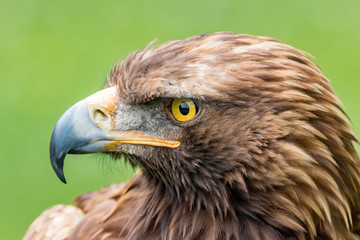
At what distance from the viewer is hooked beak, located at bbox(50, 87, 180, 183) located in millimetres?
2926

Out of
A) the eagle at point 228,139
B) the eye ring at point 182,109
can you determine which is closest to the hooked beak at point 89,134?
the eagle at point 228,139

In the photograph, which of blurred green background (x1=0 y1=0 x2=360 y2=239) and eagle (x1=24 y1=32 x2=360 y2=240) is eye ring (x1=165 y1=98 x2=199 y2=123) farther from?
blurred green background (x1=0 y1=0 x2=360 y2=239)

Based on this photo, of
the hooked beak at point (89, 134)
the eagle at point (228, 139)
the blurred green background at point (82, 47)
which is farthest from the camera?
the blurred green background at point (82, 47)

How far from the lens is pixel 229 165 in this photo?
283 centimetres

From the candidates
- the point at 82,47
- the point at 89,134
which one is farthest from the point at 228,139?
the point at 82,47

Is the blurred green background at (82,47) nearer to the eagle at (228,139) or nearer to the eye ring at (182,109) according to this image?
the eagle at (228,139)


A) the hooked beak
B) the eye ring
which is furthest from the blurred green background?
the eye ring

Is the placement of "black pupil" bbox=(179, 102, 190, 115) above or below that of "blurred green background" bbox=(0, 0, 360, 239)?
above

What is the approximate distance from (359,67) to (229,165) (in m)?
4.56

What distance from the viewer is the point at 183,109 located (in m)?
2.85

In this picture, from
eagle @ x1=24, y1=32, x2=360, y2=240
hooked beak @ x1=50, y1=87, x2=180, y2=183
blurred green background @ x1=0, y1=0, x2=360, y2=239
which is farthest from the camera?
blurred green background @ x1=0, y1=0, x2=360, y2=239

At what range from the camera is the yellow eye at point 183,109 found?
9.30 ft

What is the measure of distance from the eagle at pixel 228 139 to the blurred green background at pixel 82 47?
3.00 meters

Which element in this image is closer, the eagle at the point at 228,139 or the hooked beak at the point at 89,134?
the eagle at the point at 228,139
